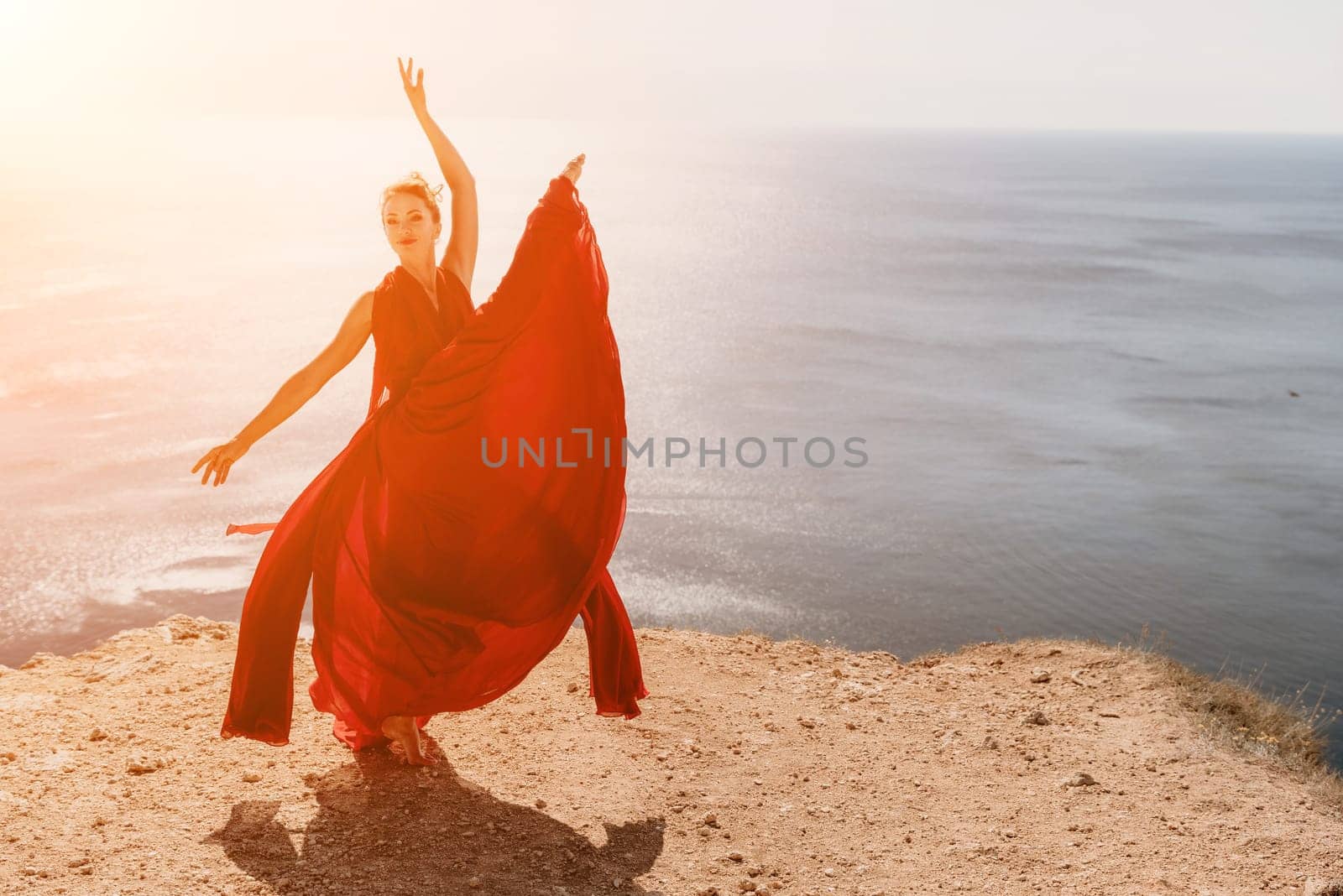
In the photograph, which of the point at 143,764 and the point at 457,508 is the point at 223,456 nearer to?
the point at 457,508

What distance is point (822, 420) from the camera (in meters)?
25.5

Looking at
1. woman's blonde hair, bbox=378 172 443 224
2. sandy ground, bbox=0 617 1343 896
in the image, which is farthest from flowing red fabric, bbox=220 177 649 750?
sandy ground, bbox=0 617 1343 896

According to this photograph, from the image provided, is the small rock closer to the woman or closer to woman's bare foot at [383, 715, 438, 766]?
the woman

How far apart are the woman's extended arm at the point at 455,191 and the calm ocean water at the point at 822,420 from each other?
8976 millimetres

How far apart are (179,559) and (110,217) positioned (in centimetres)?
4610

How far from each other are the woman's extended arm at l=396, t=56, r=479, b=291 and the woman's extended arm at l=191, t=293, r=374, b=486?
46 centimetres

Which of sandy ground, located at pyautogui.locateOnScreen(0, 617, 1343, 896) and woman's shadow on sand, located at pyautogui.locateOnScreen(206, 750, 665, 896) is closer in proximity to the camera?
woman's shadow on sand, located at pyautogui.locateOnScreen(206, 750, 665, 896)

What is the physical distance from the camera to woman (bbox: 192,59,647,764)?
5.17 metres

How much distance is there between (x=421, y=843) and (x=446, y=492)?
1555 mm
